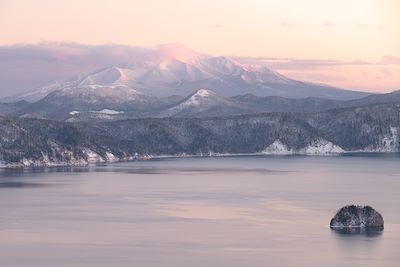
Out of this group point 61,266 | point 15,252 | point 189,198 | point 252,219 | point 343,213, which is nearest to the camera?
point 61,266

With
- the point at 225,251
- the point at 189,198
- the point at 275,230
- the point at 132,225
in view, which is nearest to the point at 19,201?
the point at 189,198

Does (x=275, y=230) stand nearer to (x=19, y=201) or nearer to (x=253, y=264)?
(x=253, y=264)

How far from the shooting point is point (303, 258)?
123m

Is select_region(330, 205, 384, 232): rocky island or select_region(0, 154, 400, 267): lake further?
select_region(330, 205, 384, 232): rocky island

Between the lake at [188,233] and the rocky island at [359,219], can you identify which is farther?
the rocky island at [359,219]

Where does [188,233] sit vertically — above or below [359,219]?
below

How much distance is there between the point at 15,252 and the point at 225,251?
22.3m

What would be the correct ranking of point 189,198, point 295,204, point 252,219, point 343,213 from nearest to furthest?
point 343,213 → point 252,219 → point 295,204 → point 189,198

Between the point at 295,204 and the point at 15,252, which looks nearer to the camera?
the point at 15,252

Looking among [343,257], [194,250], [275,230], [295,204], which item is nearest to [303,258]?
[343,257]

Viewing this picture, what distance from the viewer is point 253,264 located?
4700 inches

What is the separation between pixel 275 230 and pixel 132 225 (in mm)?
18907

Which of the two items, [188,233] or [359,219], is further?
[359,219]

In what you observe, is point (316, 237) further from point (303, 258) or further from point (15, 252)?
point (15, 252)
